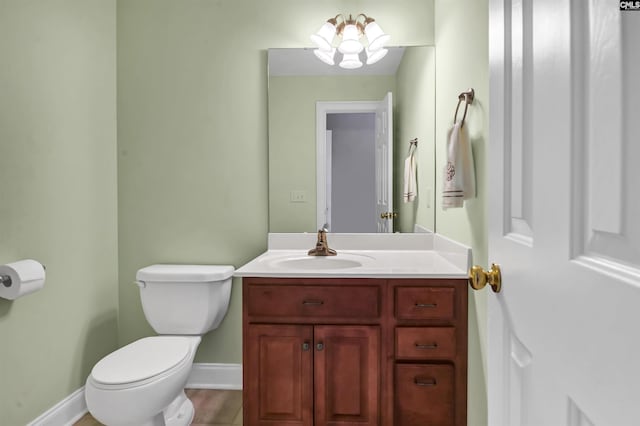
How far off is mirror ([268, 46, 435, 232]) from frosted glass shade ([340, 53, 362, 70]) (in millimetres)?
32

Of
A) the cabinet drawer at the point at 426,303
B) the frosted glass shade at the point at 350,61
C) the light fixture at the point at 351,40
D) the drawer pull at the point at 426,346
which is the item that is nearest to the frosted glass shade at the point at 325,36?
the light fixture at the point at 351,40

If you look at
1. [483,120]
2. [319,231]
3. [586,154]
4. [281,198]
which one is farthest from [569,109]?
[281,198]

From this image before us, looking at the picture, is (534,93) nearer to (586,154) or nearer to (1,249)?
(586,154)

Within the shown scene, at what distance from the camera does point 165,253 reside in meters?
2.38

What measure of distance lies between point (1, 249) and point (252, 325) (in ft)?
3.46

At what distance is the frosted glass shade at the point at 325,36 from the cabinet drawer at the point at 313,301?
1.31 meters

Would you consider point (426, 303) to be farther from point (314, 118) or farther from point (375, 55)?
point (375, 55)

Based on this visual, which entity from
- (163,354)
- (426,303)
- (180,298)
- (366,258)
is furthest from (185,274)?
(426,303)

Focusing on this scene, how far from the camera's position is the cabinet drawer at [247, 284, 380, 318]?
1.67m

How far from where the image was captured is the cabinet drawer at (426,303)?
165 cm

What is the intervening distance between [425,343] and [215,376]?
1.33 m

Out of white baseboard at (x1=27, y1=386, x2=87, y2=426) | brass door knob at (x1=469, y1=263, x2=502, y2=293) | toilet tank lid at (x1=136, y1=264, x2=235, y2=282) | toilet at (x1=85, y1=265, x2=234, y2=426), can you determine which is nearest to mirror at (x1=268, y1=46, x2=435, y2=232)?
toilet tank lid at (x1=136, y1=264, x2=235, y2=282)

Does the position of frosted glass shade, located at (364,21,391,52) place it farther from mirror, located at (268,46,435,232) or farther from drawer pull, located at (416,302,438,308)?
drawer pull, located at (416,302,438,308)

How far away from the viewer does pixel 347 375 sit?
5.44 ft
